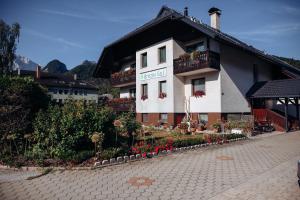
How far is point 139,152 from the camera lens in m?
9.61

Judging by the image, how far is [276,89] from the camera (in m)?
19.8

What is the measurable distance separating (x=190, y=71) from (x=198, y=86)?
2.11 meters

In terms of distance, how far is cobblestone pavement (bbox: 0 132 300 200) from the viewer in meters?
5.46

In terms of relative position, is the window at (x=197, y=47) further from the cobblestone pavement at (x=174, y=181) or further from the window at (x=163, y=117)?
the cobblestone pavement at (x=174, y=181)

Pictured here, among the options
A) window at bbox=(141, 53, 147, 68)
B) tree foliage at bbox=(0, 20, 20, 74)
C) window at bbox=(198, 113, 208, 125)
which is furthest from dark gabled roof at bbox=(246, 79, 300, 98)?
tree foliage at bbox=(0, 20, 20, 74)

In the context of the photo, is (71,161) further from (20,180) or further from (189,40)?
(189,40)

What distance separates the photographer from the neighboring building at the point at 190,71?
18672 mm

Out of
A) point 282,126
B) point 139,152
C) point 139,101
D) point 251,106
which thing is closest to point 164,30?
point 139,101

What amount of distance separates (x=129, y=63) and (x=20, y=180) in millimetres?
23172

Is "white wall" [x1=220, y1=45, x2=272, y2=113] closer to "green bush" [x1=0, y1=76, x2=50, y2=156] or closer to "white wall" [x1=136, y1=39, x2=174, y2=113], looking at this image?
"white wall" [x1=136, y1=39, x2=174, y2=113]

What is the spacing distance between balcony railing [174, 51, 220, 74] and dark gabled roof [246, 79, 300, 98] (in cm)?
528

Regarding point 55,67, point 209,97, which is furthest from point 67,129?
point 55,67

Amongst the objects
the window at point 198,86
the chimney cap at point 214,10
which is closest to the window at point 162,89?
the window at point 198,86

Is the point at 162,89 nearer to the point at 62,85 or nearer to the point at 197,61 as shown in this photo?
the point at 197,61
